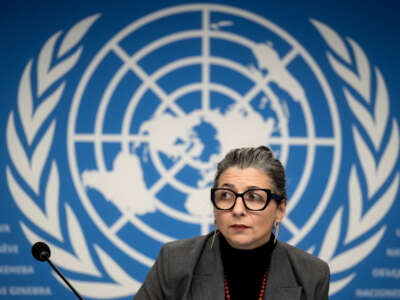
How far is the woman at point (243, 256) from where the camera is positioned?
4.74 feet

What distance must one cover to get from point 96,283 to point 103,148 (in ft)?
3.16

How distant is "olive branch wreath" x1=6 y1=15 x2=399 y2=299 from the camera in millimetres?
2635

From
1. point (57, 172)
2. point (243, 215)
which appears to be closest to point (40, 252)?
point (243, 215)

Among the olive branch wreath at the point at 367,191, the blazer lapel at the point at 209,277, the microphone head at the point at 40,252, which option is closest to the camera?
the microphone head at the point at 40,252

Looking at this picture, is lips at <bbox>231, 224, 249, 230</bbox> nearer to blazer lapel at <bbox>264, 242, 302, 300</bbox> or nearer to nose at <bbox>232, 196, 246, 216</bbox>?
nose at <bbox>232, 196, 246, 216</bbox>

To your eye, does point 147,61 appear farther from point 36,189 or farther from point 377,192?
point 377,192

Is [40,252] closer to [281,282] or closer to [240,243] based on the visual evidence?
[240,243]

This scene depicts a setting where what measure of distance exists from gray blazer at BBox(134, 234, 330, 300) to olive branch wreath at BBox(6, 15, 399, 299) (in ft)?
3.80

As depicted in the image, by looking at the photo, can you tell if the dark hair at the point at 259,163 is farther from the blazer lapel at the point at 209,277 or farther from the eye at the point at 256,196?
the blazer lapel at the point at 209,277

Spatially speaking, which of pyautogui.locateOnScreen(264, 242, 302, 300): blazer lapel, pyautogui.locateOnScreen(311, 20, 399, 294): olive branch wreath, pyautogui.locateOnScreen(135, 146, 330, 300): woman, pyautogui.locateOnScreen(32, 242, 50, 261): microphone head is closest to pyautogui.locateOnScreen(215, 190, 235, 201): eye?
pyautogui.locateOnScreen(135, 146, 330, 300): woman

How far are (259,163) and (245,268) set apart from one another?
0.45m

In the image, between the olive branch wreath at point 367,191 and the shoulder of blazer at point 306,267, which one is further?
the olive branch wreath at point 367,191

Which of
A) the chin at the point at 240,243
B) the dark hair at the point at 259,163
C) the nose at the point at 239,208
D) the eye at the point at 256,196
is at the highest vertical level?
the dark hair at the point at 259,163

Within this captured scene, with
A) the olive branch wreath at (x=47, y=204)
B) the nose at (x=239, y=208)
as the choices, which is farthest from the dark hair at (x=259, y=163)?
the olive branch wreath at (x=47, y=204)
